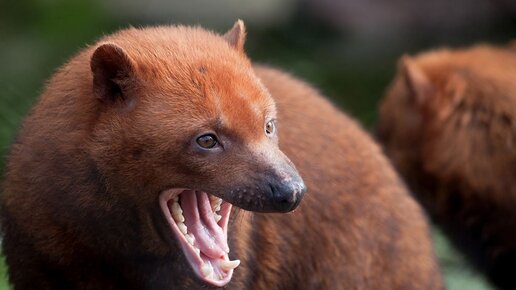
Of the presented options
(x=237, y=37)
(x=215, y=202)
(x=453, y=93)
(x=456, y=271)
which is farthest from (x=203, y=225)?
(x=456, y=271)

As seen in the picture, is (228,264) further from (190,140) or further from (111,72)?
(111,72)

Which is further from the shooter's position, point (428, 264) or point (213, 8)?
point (213, 8)

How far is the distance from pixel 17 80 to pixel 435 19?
4839 millimetres

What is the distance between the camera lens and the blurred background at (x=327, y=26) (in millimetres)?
10195

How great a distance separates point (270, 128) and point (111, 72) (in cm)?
66

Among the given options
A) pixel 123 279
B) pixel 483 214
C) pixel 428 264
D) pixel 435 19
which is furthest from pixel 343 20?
pixel 123 279

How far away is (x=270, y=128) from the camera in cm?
454

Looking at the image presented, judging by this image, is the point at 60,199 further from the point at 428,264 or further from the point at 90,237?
the point at 428,264

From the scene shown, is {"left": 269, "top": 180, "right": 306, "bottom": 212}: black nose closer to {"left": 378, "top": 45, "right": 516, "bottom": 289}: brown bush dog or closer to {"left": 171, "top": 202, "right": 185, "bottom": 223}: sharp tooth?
{"left": 171, "top": 202, "right": 185, "bottom": 223}: sharp tooth

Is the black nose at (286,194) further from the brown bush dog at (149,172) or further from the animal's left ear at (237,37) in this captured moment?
the animal's left ear at (237,37)

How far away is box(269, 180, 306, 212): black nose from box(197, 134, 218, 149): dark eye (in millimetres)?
276

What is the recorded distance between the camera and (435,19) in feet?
39.7

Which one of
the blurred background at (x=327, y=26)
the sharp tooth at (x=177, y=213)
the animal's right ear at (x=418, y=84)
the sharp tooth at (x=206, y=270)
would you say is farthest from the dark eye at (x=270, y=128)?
the blurred background at (x=327, y=26)


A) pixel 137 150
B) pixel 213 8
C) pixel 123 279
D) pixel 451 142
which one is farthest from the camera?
pixel 213 8
